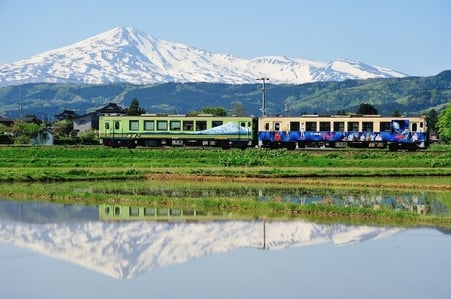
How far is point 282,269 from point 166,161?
2468 centimetres

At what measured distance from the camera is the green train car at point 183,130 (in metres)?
44.4

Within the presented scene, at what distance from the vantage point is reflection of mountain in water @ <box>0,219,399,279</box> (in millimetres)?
14422

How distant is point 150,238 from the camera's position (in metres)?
16.6

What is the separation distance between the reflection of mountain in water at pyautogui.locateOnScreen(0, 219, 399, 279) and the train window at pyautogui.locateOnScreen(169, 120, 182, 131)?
25789mm

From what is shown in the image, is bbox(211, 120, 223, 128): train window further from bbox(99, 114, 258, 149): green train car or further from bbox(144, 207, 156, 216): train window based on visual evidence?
bbox(144, 207, 156, 216): train window

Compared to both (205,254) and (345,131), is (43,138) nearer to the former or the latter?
(345,131)

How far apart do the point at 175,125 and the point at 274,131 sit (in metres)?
5.38

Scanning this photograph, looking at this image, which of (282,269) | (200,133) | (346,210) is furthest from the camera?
(200,133)

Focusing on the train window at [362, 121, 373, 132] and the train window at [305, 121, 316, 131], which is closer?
the train window at [362, 121, 373, 132]

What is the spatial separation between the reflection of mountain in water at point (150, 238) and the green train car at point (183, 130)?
2566 cm

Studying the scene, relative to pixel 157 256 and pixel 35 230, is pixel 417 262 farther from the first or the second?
pixel 35 230

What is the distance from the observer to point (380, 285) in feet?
40.3

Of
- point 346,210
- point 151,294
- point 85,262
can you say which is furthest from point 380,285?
point 346,210

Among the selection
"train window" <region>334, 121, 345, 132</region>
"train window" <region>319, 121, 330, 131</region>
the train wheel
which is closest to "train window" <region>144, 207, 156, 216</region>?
"train window" <region>319, 121, 330, 131</region>
